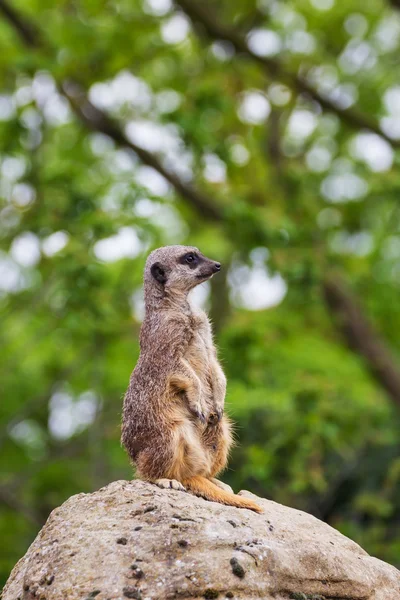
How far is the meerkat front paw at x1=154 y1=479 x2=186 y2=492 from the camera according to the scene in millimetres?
5477

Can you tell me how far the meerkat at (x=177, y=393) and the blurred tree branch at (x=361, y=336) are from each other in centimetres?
900

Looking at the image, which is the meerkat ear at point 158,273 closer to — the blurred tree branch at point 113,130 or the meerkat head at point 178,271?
the meerkat head at point 178,271

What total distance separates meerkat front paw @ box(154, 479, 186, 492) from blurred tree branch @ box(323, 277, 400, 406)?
9.68 meters

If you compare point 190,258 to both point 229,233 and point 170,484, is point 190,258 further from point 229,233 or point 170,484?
point 229,233

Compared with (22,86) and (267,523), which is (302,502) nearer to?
(22,86)

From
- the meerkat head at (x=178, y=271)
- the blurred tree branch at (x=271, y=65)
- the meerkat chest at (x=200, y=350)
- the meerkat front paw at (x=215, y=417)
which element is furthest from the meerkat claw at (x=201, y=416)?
the blurred tree branch at (x=271, y=65)

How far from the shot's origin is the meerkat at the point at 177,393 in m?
5.58

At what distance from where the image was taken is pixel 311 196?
678 inches

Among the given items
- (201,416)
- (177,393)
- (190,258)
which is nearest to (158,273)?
(190,258)

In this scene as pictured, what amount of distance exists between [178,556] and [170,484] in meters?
0.70

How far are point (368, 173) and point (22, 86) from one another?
6479mm

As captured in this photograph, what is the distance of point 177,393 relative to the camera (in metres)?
5.71

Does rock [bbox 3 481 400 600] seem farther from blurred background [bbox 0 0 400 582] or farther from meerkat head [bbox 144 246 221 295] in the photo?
blurred background [bbox 0 0 400 582]

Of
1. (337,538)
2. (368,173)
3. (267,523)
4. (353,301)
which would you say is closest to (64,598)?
(267,523)
